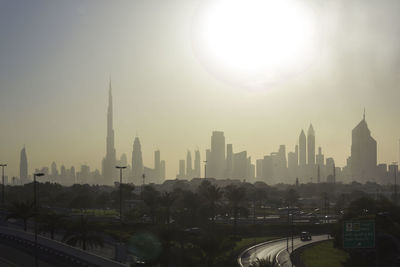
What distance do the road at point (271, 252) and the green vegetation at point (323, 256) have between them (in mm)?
2026

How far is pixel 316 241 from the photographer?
76188 millimetres

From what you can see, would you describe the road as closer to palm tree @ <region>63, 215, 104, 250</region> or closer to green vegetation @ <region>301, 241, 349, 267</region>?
green vegetation @ <region>301, 241, 349, 267</region>

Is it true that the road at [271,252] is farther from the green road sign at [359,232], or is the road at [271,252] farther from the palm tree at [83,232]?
the green road sign at [359,232]

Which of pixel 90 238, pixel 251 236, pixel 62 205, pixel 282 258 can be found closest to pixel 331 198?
pixel 62 205

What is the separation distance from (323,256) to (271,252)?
6796 mm

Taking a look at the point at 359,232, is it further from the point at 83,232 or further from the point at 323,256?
the point at 83,232

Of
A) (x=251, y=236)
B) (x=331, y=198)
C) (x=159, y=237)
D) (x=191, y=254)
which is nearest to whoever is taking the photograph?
(x=191, y=254)

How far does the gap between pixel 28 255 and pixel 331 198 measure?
16387 centimetres

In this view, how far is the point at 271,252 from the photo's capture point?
214 feet

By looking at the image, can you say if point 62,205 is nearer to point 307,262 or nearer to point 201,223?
point 201,223

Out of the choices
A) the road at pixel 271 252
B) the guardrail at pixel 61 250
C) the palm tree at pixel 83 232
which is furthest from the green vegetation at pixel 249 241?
the guardrail at pixel 61 250

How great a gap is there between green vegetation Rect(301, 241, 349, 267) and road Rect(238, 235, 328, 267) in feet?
6.65

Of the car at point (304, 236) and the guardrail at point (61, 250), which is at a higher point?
the guardrail at point (61, 250)

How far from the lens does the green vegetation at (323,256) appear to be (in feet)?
184
